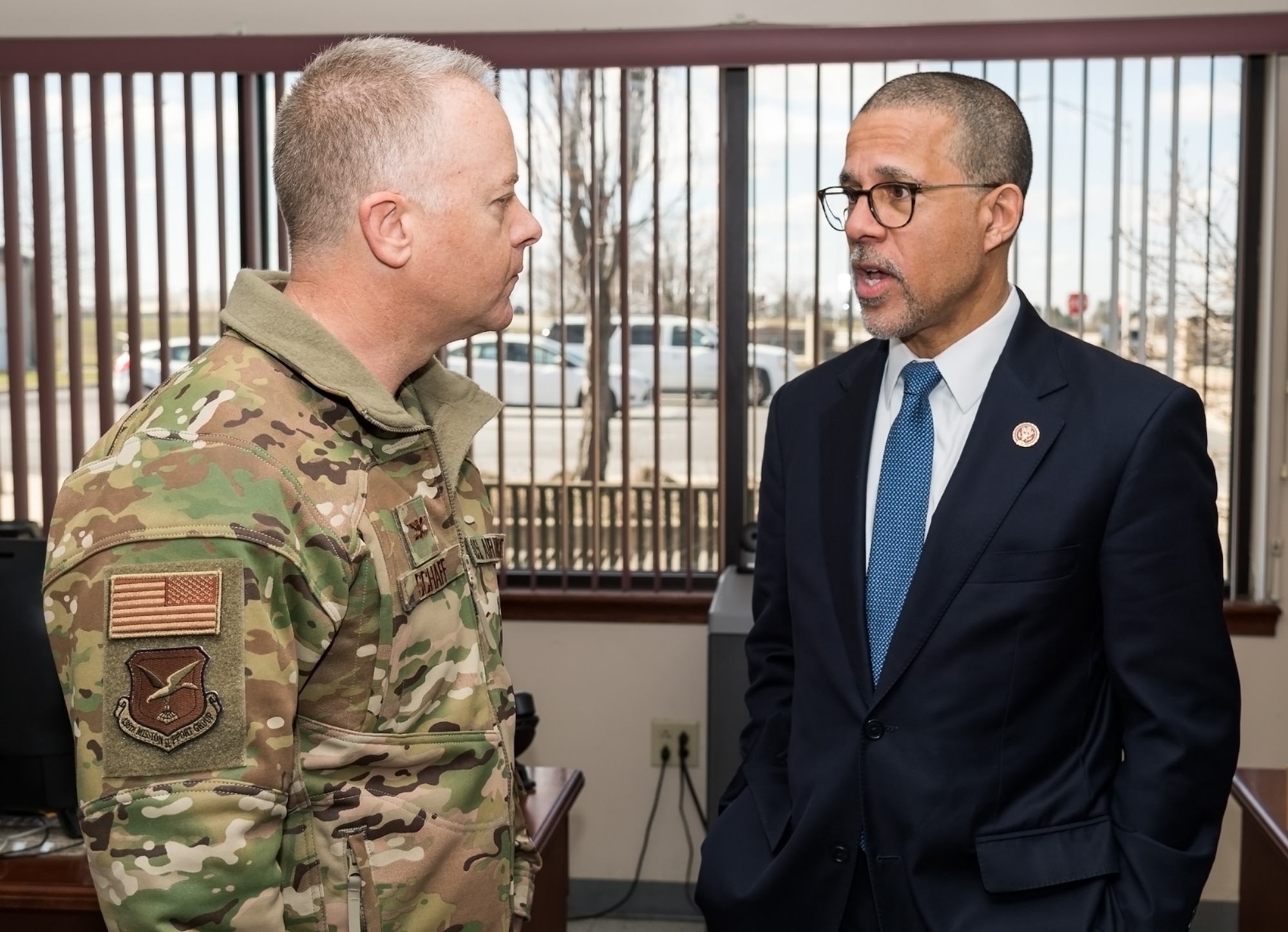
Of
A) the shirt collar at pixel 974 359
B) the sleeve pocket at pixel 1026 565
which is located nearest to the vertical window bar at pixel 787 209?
the shirt collar at pixel 974 359

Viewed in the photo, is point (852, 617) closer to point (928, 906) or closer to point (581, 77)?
point (928, 906)

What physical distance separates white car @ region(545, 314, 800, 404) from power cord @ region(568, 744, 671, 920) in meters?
0.95

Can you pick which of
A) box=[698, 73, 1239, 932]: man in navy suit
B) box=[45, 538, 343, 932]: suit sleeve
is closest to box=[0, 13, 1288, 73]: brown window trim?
box=[698, 73, 1239, 932]: man in navy suit

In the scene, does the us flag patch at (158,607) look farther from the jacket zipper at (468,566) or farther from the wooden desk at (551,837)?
the wooden desk at (551,837)

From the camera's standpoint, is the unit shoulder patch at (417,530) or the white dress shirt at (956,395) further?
the white dress shirt at (956,395)

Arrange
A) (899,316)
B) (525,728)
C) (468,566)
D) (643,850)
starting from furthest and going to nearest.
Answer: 1. (643,850)
2. (525,728)
3. (899,316)
4. (468,566)

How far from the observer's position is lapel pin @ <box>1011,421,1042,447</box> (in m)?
1.42

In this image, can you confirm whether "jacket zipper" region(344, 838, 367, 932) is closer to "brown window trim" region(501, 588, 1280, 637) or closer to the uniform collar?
the uniform collar

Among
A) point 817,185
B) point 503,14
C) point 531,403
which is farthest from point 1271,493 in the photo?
point 503,14

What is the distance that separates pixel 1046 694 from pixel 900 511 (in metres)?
0.26

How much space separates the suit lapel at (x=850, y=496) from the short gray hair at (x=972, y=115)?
0.26 meters

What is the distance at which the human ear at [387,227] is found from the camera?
1.19 meters

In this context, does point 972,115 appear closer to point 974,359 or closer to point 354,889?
point 974,359

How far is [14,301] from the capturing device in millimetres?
3318
